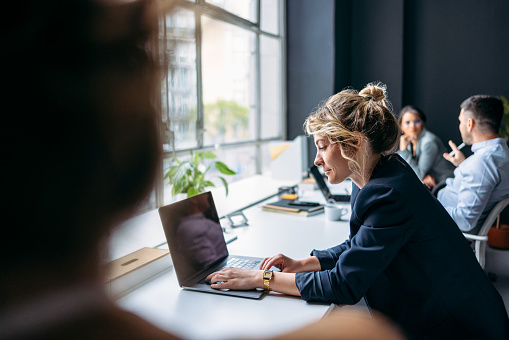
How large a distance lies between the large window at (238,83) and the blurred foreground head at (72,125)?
1496 mm

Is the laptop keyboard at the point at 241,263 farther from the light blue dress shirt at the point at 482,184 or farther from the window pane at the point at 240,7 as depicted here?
the window pane at the point at 240,7

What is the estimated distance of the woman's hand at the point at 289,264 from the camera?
4.23 ft

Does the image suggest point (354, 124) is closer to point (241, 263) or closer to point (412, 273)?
point (412, 273)

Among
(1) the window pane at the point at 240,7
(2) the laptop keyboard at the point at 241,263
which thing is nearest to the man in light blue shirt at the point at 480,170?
(2) the laptop keyboard at the point at 241,263

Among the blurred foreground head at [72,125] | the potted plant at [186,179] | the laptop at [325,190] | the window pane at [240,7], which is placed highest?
the window pane at [240,7]

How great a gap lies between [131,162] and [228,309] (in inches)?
32.1

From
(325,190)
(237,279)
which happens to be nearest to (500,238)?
(325,190)

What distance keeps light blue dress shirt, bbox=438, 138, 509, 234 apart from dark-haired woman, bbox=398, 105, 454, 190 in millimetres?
1137

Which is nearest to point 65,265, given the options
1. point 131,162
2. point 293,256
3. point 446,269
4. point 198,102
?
point 131,162

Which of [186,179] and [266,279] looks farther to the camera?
[186,179]

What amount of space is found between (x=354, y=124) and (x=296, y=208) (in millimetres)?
1182

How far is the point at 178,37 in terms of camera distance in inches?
13.2

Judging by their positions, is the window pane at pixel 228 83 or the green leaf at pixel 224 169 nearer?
the green leaf at pixel 224 169

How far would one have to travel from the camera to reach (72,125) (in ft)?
1.00
